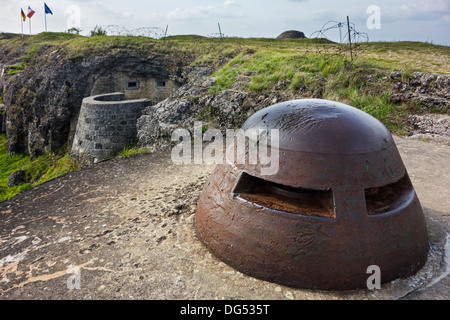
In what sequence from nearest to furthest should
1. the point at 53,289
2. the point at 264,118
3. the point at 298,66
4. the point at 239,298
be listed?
the point at 239,298
the point at 53,289
the point at 264,118
the point at 298,66

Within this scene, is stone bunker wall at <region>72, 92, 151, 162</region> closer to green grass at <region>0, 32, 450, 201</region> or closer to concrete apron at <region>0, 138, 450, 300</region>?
green grass at <region>0, 32, 450, 201</region>

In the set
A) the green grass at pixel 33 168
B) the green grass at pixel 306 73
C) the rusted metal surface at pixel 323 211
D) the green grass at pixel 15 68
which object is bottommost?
the green grass at pixel 33 168

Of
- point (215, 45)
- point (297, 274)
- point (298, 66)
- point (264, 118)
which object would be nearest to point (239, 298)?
point (297, 274)

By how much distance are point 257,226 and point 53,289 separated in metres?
1.71

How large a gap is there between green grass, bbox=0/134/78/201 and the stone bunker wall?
3.85ft

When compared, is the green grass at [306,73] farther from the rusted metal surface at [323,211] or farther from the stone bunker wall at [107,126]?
the rusted metal surface at [323,211]

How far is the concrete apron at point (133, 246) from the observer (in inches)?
101

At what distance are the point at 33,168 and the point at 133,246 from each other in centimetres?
1298

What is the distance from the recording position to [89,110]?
10523 millimetres

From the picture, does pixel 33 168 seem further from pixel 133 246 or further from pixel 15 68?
pixel 133 246

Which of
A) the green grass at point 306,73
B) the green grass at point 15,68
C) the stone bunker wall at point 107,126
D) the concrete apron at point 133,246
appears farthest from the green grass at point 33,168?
the concrete apron at point 133,246

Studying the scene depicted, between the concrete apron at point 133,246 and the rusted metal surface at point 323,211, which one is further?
the concrete apron at point 133,246

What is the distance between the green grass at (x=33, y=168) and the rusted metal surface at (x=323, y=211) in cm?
984

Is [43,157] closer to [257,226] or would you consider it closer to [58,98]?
[58,98]
